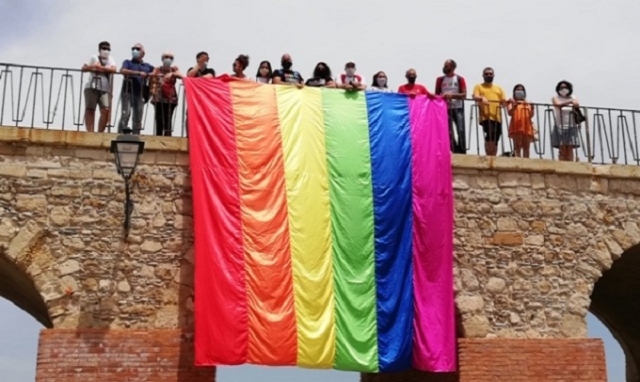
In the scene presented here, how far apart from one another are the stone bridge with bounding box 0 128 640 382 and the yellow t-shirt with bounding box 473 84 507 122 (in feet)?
2.43

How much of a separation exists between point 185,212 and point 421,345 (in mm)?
3198

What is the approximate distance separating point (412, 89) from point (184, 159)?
10.5 feet

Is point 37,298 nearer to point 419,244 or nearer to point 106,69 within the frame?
point 106,69

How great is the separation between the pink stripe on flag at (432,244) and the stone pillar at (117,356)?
2.59 m

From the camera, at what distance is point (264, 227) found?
10.7 m

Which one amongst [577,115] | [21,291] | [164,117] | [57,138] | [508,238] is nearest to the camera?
[57,138]

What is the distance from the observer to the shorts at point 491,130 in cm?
1236

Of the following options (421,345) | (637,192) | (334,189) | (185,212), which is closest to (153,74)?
(185,212)

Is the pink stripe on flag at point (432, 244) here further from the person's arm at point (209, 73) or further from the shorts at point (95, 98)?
the shorts at point (95, 98)

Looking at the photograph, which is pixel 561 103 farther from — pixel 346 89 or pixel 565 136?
pixel 346 89

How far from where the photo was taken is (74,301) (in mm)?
10266

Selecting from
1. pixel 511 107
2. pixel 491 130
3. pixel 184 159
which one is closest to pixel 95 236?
pixel 184 159

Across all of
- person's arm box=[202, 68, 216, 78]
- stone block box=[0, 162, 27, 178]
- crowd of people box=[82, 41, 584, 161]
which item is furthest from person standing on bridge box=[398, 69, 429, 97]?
stone block box=[0, 162, 27, 178]

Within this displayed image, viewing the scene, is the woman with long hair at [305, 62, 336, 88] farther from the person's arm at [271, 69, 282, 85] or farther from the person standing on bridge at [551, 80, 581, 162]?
the person standing on bridge at [551, 80, 581, 162]
